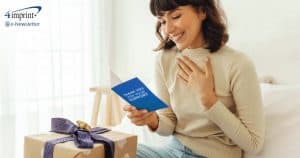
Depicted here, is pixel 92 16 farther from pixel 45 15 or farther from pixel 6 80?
pixel 6 80

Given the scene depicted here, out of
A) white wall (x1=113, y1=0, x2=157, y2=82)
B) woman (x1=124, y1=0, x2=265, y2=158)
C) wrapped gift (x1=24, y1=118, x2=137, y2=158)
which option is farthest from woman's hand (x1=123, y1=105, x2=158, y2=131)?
white wall (x1=113, y1=0, x2=157, y2=82)

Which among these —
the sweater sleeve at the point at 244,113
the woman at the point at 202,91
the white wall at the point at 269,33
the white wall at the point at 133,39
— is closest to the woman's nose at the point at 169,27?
the woman at the point at 202,91

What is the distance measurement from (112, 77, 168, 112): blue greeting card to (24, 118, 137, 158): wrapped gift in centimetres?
10

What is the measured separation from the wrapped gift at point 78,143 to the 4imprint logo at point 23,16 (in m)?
0.90

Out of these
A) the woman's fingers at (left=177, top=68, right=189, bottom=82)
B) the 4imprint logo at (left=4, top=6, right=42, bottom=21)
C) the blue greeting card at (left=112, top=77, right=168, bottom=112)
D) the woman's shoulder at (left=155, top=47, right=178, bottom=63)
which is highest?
the 4imprint logo at (left=4, top=6, right=42, bottom=21)

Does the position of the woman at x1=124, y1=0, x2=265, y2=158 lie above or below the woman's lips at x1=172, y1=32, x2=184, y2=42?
below

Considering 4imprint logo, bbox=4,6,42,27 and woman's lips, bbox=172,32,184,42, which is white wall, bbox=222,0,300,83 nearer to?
woman's lips, bbox=172,32,184,42

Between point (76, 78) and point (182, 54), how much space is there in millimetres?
937

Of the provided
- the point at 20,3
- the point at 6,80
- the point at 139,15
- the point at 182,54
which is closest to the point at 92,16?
the point at 139,15

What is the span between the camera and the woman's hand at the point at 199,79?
1.05 meters

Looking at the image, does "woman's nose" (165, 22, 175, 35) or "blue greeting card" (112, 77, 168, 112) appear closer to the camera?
"blue greeting card" (112, 77, 168, 112)

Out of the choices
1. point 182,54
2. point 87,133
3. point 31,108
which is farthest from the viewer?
point 31,108

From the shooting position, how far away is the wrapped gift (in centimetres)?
86

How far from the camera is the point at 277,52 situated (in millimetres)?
1355
